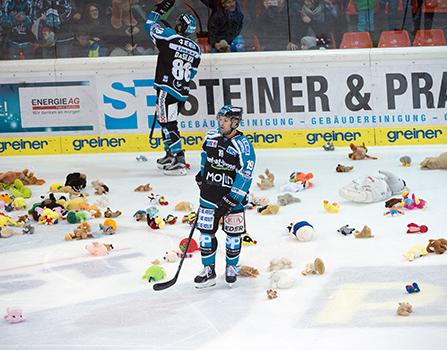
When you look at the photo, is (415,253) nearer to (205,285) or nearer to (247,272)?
(247,272)

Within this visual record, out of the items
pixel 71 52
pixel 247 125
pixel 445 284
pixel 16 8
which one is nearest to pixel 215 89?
pixel 247 125

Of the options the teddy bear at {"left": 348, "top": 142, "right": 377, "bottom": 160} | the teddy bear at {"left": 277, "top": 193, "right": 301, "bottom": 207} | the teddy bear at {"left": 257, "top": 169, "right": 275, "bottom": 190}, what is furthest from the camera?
the teddy bear at {"left": 348, "top": 142, "right": 377, "bottom": 160}

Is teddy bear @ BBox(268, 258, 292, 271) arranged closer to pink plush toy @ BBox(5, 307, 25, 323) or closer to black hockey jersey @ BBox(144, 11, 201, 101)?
pink plush toy @ BBox(5, 307, 25, 323)

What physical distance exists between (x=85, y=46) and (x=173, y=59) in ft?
6.49

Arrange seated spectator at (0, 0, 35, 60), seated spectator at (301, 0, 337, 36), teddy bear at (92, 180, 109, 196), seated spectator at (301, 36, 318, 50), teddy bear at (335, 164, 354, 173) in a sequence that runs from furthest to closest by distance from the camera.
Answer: seated spectator at (0, 0, 35, 60)
seated spectator at (301, 0, 337, 36)
seated spectator at (301, 36, 318, 50)
teddy bear at (335, 164, 354, 173)
teddy bear at (92, 180, 109, 196)

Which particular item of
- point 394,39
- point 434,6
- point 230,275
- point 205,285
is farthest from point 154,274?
point 434,6

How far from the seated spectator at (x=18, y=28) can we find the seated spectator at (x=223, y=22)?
232 centimetres

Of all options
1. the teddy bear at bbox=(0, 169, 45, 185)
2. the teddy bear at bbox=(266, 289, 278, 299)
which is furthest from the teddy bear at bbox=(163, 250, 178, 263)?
the teddy bear at bbox=(0, 169, 45, 185)

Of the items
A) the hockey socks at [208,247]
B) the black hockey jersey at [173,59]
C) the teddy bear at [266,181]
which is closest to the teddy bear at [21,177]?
the black hockey jersey at [173,59]

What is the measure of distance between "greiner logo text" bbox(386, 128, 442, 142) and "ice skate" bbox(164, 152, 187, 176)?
8.97 ft

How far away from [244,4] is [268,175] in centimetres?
316

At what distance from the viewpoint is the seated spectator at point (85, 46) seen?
1416 centimetres

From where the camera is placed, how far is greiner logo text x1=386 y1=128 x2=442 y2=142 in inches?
535

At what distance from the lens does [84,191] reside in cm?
1206
